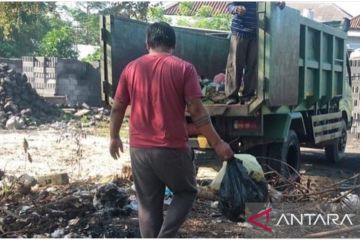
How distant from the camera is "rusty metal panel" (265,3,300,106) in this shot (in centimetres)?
595

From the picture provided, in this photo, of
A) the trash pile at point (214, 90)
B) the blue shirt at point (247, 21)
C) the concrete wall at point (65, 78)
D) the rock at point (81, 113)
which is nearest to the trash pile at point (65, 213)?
the trash pile at point (214, 90)

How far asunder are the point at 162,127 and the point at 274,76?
2884 millimetres

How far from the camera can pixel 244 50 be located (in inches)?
250

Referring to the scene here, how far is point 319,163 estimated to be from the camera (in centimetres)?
981

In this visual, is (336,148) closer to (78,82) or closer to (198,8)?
(78,82)

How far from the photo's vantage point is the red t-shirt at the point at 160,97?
352cm

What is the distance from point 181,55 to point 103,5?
21.6 m

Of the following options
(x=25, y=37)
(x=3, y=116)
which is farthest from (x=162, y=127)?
(x=25, y=37)

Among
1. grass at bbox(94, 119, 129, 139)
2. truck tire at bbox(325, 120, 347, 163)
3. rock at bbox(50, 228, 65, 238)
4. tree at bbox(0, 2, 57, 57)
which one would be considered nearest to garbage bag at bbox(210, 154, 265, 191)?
rock at bbox(50, 228, 65, 238)

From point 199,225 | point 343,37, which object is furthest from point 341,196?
point 343,37

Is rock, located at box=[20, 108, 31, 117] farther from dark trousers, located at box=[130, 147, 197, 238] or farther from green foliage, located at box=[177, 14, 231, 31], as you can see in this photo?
dark trousers, located at box=[130, 147, 197, 238]

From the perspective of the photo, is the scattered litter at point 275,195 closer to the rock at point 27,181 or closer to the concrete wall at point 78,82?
the rock at point 27,181

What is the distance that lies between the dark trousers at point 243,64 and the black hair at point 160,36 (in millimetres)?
2738

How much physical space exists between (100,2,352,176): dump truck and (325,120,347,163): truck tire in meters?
0.95
